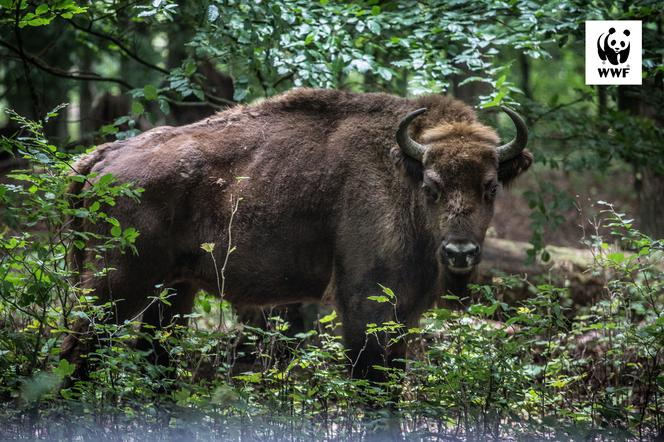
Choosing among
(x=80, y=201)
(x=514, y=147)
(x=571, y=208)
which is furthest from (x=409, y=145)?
(x=571, y=208)

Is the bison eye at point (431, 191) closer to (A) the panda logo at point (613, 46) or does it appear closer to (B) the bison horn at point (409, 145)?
(B) the bison horn at point (409, 145)

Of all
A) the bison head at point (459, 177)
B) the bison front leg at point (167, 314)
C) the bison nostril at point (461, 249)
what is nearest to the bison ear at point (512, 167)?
the bison head at point (459, 177)

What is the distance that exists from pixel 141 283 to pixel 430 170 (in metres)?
2.73

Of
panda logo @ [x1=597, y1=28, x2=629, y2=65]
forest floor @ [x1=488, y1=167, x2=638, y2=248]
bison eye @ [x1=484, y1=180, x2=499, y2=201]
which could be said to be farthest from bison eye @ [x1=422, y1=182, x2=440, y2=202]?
forest floor @ [x1=488, y1=167, x2=638, y2=248]

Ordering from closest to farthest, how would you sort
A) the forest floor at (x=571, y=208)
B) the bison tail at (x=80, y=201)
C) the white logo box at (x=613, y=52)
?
the bison tail at (x=80, y=201)
the white logo box at (x=613, y=52)
the forest floor at (x=571, y=208)

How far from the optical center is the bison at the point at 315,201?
20.6 ft

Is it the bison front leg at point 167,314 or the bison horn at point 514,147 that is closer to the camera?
the bison horn at point 514,147

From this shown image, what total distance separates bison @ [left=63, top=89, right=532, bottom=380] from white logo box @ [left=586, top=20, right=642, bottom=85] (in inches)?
73.2

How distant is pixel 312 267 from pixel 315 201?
0.60 metres

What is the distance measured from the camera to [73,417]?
4383 millimetres

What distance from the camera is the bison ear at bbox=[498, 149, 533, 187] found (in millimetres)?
6477

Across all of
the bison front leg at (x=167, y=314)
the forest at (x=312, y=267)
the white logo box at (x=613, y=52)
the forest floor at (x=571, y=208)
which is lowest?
the forest floor at (x=571, y=208)

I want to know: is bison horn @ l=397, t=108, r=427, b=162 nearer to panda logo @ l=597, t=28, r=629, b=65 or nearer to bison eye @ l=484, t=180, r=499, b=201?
bison eye @ l=484, t=180, r=499, b=201

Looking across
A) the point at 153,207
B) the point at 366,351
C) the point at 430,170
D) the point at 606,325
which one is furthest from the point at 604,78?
the point at 153,207
